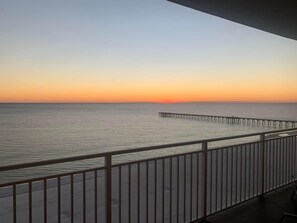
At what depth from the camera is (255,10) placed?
150 inches

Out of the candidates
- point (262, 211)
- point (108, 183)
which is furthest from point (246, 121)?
point (108, 183)

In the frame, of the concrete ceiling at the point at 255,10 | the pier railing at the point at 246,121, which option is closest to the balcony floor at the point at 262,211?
the concrete ceiling at the point at 255,10

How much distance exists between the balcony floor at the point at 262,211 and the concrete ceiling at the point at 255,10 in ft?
8.20

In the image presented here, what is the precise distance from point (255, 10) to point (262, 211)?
253 centimetres

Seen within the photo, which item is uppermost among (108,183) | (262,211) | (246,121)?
(108,183)

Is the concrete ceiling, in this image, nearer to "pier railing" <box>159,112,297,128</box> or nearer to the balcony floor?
the balcony floor

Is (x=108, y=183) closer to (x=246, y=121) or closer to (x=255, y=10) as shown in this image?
(x=255, y=10)

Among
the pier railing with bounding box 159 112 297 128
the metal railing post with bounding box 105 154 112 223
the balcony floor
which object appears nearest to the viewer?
the metal railing post with bounding box 105 154 112 223

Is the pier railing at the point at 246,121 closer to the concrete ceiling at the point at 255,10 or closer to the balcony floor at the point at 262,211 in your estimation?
A: the concrete ceiling at the point at 255,10

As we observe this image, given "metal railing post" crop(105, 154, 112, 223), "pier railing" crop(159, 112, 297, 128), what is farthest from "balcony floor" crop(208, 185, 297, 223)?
"pier railing" crop(159, 112, 297, 128)

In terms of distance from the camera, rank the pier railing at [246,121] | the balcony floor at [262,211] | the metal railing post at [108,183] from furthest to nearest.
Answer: the pier railing at [246,121] < the balcony floor at [262,211] < the metal railing post at [108,183]

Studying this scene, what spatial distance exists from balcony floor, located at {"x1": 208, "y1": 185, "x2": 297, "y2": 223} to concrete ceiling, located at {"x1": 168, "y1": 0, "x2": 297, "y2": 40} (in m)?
2.50

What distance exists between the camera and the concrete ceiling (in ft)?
11.5

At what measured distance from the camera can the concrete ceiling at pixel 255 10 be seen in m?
3.50
